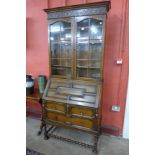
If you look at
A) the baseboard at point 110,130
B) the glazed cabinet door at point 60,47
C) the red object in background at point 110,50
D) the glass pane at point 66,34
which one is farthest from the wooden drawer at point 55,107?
the glass pane at point 66,34

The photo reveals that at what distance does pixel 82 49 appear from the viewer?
2240mm

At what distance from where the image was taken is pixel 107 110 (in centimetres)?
250

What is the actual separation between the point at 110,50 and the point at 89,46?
1.30 ft

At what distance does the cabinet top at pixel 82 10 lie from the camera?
1.84 meters

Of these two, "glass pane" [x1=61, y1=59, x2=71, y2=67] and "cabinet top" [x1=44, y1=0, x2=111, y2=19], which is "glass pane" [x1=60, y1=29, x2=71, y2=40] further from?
"glass pane" [x1=61, y1=59, x2=71, y2=67]

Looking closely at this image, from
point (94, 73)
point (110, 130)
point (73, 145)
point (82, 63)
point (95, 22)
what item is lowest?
point (73, 145)

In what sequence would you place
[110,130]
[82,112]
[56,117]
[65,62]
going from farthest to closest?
[110,130] → [65,62] → [56,117] → [82,112]

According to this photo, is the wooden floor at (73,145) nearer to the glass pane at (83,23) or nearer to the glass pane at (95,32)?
the glass pane at (95,32)

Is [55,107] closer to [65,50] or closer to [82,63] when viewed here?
[82,63]

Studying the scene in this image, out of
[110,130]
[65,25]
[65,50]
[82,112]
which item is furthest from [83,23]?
[110,130]

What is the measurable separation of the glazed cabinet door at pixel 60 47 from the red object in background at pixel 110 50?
1.59ft
